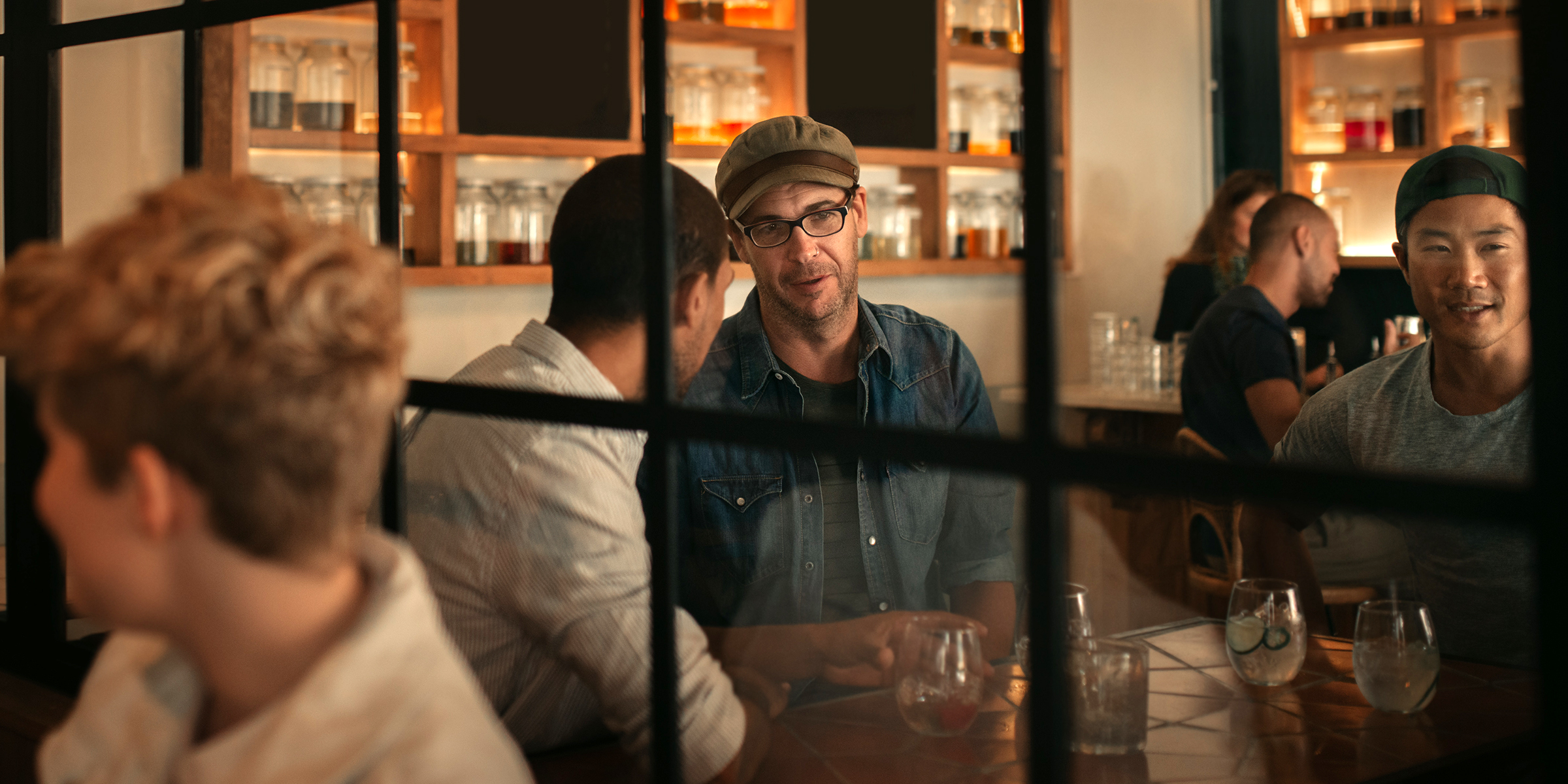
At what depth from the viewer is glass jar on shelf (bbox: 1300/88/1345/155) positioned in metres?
4.43

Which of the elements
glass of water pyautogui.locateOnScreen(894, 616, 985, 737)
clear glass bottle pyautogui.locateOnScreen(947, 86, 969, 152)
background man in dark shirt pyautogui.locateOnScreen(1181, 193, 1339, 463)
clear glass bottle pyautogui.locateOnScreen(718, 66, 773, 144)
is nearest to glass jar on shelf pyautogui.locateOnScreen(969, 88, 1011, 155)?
clear glass bottle pyautogui.locateOnScreen(947, 86, 969, 152)

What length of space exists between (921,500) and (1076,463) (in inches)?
39.5

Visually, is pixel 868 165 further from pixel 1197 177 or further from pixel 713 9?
pixel 1197 177

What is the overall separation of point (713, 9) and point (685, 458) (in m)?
1.93

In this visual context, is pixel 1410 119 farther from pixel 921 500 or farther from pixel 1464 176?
pixel 921 500

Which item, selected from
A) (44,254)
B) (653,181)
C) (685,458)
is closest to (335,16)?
(685,458)

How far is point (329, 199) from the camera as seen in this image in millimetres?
1490

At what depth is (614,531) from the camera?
107cm

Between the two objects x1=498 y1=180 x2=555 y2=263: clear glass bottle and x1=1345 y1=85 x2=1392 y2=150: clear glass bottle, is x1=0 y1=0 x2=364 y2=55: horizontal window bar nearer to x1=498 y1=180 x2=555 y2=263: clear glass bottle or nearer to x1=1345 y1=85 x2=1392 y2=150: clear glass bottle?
x1=498 y1=180 x2=555 y2=263: clear glass bottle

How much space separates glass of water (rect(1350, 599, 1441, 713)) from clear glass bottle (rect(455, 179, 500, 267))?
4.13 feet

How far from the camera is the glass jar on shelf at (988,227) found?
4.04 metres

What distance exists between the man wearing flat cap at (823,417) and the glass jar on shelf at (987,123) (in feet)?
7.94

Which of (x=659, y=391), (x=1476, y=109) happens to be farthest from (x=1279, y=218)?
(x=659, y=391)

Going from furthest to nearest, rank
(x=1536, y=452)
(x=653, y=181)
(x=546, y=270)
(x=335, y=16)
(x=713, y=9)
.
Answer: (x=713, y=9)
(x=335, y=16)
(x=546, y=270)
(x=653, y=181)
(x=1536, y=452)
